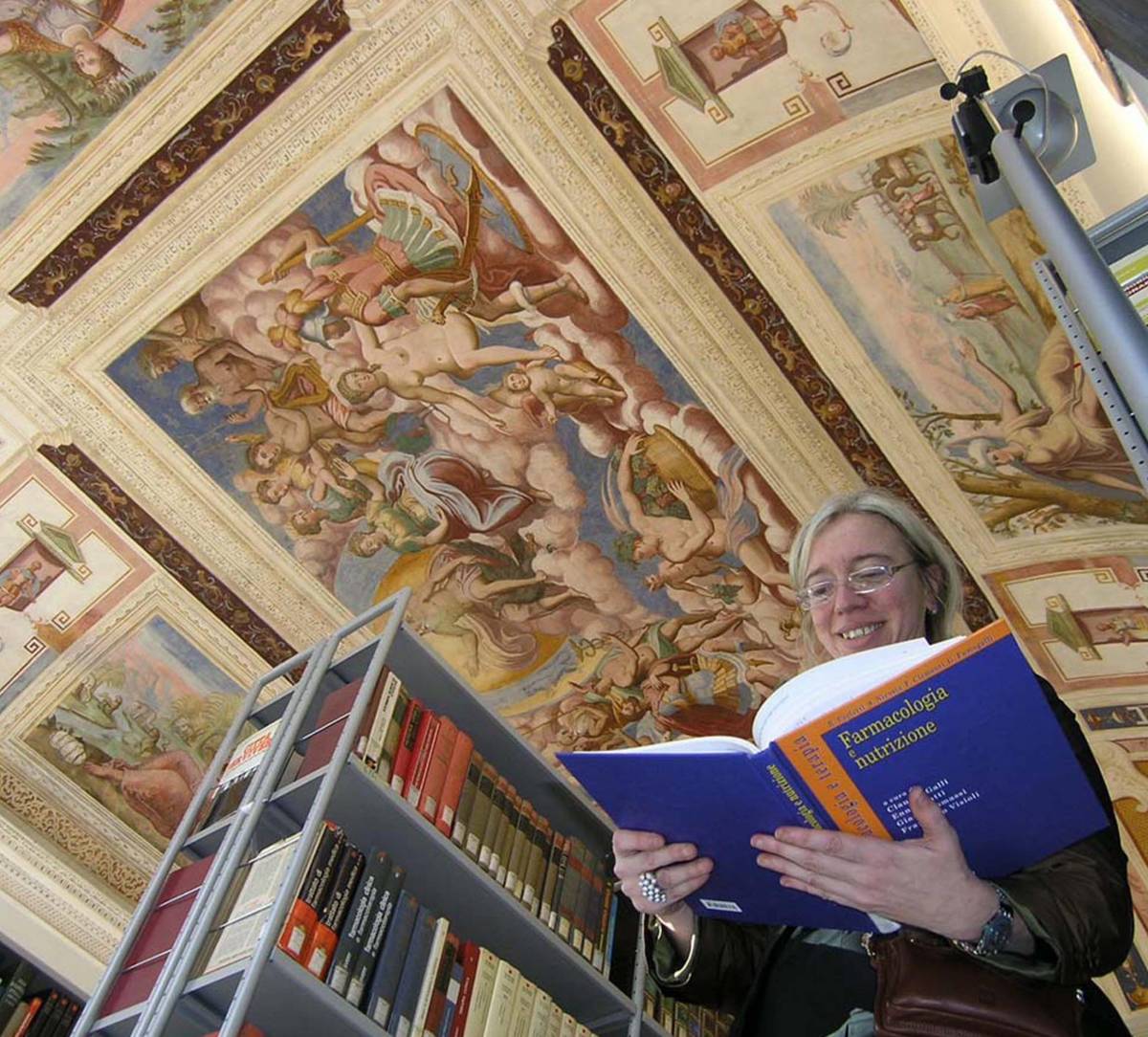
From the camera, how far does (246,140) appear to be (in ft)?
23.9

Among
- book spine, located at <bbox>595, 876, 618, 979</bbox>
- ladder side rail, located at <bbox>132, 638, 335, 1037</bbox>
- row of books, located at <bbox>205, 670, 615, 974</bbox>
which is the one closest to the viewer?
ladder side rail, located at <bbox>132, 638, 335, 1037</bbox>

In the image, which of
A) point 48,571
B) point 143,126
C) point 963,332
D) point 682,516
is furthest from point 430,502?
point 963,332

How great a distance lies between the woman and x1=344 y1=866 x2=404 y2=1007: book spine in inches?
36.0

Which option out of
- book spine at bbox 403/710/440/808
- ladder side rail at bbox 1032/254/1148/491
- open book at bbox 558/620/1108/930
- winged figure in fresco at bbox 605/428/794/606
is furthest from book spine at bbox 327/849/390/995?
winged figure in fresco at bbox 605/428/794/606

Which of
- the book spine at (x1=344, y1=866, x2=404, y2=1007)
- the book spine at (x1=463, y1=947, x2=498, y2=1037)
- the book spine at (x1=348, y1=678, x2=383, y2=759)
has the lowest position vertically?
the book spine at (x1=463, y1=947, x2=498, y2=1037)

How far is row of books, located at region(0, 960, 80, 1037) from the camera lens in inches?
316

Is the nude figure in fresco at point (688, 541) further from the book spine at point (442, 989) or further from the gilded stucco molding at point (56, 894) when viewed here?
the book spine at point (442, 989)

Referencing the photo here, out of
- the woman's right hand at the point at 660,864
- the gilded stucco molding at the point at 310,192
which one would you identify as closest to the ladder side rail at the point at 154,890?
the woman's right hand at the point at 660,864

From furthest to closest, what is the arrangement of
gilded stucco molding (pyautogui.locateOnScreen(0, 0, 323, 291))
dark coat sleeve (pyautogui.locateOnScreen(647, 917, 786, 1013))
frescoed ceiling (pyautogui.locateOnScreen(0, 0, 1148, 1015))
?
1. frescoed ceiling (pyautogui.locateOnScreen(0, 0, 1148, 1015))
2. gilded stucco molding (pyautogui.locateOnScreen(0, 0, 323, 291))
3. dark coat sleeve (pyautogui.locateOnScreen(647, 917, 786, 1013))

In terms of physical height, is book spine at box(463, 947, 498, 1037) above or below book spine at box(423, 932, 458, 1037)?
below

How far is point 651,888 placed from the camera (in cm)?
241

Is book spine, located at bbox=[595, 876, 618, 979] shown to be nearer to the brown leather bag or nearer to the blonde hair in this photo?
the blonde hair

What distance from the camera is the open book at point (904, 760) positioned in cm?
197

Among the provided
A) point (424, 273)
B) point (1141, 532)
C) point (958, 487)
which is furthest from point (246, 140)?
point (1141, 532)
